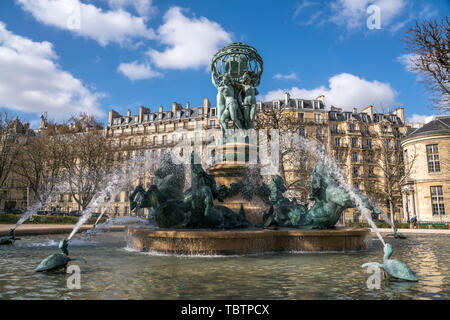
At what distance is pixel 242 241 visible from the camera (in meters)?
8.09

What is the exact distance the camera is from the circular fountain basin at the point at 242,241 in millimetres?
7859

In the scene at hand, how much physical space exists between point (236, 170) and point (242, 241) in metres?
4.97

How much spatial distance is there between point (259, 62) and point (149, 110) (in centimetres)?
6286

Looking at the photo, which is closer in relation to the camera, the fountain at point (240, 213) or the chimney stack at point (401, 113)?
the fountain at point (240, 213)

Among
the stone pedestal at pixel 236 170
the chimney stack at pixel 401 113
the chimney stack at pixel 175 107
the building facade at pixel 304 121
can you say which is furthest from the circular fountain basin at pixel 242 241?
the chimney stack at pixel 401 113

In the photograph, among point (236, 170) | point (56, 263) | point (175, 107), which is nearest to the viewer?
point (56, 263)

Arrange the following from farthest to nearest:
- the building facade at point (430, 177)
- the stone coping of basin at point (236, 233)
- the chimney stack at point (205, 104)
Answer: the chimney stack at point (205, 104) → the building facade at point (430, 177) → the stone coping of basin at point (236, 233)

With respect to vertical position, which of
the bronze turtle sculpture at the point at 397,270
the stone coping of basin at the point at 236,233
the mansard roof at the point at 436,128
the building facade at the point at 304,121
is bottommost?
the bronze turtle sculpture at the point at 397,270

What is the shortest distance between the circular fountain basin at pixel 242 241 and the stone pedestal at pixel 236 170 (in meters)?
2.29

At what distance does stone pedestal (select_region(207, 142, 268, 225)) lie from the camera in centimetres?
1124

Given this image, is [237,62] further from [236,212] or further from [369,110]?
[369,110]

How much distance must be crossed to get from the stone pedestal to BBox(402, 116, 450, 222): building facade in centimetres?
2950

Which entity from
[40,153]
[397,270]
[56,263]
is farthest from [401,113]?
[56,263]

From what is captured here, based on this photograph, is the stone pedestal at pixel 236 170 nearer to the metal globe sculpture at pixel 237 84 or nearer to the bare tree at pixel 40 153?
the metal globe sculpture at pixel 237 84
